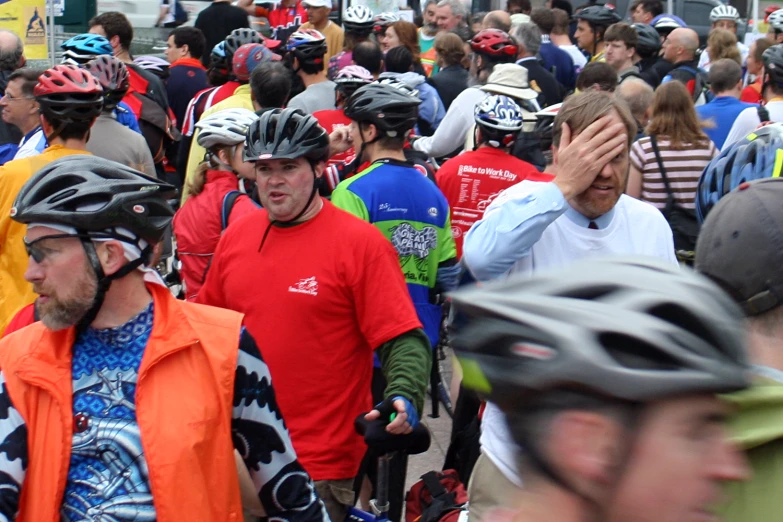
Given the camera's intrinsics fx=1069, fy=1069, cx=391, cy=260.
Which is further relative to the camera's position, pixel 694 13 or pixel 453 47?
pixel 694 13

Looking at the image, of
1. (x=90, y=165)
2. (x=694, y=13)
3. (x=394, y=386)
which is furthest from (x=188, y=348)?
(x=694, y=13)

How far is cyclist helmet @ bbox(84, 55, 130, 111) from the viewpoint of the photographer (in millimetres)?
7218

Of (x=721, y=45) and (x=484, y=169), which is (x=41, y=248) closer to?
(x=484, y=169)

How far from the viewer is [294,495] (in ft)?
9.71

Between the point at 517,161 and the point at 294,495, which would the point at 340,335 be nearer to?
the point at 294,495

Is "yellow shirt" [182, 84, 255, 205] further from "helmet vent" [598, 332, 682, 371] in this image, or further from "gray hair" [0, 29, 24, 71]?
"helmet vent" [598, 332, 682, 371]

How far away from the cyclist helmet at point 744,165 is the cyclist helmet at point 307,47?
5.70 m

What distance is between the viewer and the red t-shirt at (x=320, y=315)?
4098 mm

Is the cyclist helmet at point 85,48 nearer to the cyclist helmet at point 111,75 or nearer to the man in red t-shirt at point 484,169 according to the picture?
the cyclist helmet at point 111,75

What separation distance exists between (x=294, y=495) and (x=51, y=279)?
2.89ft

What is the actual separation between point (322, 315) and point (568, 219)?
113cm

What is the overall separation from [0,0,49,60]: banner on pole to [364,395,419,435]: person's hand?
740 centimetres

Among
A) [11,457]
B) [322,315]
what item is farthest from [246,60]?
[11,457]

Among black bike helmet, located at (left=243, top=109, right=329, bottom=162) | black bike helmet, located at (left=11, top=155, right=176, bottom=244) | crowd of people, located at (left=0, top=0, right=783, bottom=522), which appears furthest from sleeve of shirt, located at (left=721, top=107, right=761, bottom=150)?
black bike helmet, located at (left=11, top=155, right=176, bottom=244)
